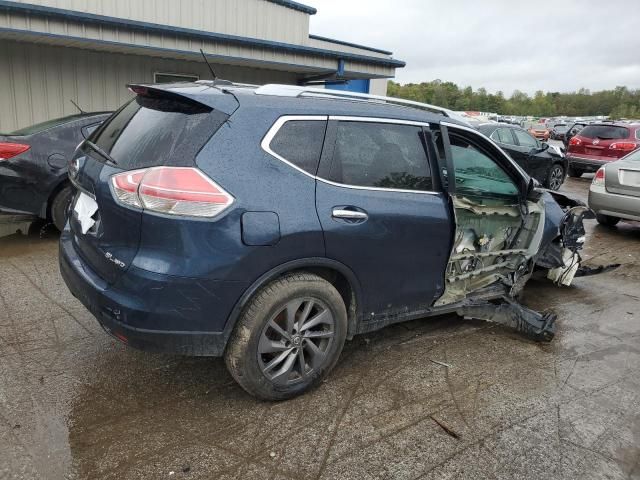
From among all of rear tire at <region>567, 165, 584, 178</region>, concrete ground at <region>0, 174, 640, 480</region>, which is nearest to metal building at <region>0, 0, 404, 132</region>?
concrete ground at <region>0, 174, 640, 480</region>

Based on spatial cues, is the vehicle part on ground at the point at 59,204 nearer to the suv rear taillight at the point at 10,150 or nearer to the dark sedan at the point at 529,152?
the suv rear taillight at the point at 10,150

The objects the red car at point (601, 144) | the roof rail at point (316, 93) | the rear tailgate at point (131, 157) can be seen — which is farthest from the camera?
the red car at point (601, 144)

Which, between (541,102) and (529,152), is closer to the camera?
(529,152)

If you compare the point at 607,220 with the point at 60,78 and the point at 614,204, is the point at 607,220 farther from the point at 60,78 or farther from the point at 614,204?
the point at 60,78

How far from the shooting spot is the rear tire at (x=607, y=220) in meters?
8.42

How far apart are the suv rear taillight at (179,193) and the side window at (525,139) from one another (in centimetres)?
1117

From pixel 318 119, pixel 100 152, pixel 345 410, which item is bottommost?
pixel 345 410

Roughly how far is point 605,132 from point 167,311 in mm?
14916

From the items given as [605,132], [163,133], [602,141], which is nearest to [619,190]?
[163,133]

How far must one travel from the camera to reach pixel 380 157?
129 inches

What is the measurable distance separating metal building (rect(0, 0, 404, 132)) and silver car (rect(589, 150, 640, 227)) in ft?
18.9

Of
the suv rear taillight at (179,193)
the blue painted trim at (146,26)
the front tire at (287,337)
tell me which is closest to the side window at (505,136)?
the blue painted trim at (146,26)

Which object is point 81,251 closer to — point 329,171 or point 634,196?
point 329,171

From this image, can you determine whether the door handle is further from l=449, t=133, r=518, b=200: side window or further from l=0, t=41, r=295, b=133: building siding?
l=0, t=41, r=295, b=133: building siding
